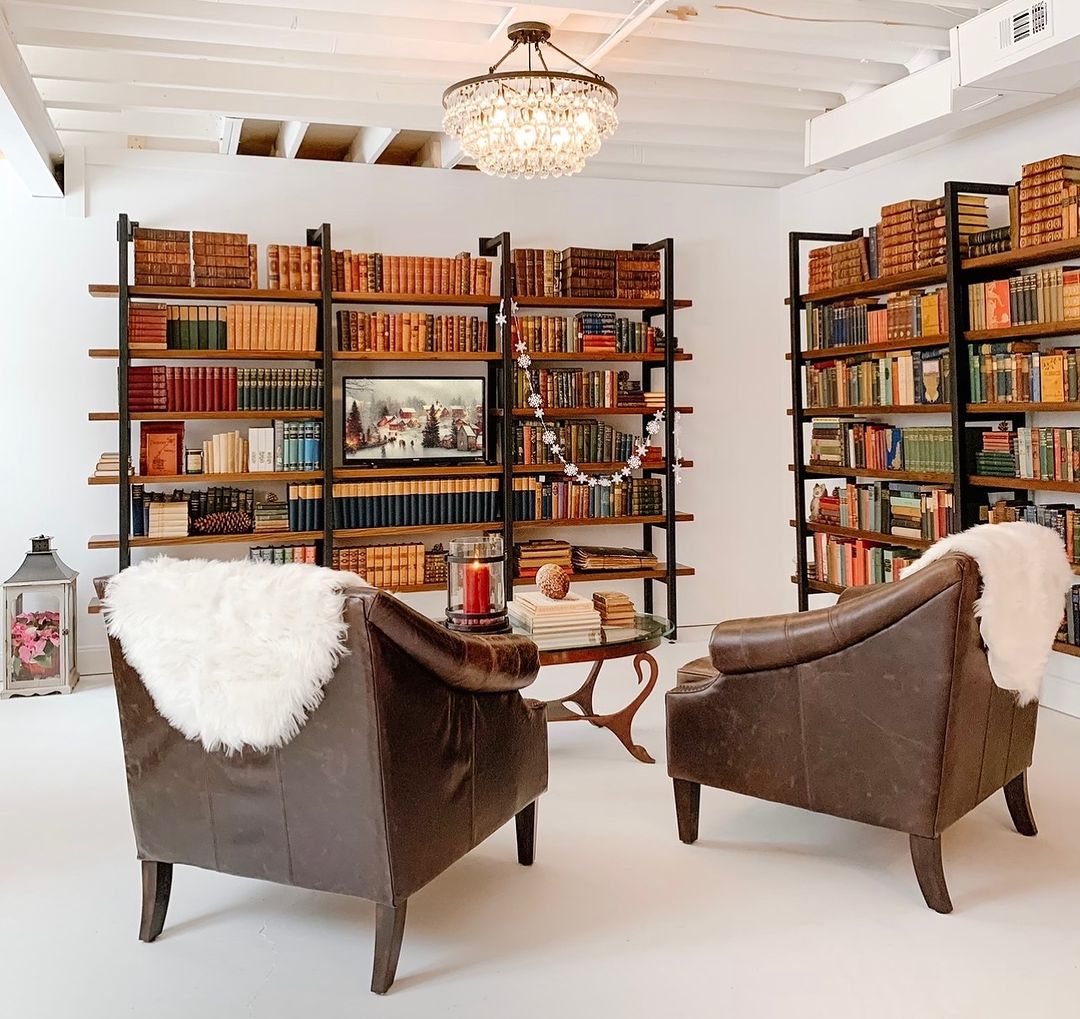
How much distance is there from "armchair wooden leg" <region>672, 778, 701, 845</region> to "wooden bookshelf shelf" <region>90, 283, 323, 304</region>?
345cm

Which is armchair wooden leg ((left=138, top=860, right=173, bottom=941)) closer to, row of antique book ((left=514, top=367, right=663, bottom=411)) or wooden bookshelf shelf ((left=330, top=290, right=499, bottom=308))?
wooden bookshelf shelf ((left=330, top=290, right=499, bottom=308))

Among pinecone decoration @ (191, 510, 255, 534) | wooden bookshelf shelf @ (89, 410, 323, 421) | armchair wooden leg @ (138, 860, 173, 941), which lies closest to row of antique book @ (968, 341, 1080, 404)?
wooden bookshelf shelf @ (89, 410, 323, 421)

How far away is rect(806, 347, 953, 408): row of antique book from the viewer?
16.7ft

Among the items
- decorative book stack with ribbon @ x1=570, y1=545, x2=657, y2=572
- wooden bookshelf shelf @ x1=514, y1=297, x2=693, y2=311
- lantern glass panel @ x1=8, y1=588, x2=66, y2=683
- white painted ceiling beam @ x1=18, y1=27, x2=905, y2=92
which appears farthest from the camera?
decorative book stack with ribbon @ x1=570, y1=545, x2=657, y2=572

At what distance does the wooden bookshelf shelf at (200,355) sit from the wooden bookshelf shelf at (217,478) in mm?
591

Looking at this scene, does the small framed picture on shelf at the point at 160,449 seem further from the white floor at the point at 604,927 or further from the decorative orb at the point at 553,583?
the decorative orb at the point at 553,583

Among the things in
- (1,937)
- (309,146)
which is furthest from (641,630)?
(309,146)

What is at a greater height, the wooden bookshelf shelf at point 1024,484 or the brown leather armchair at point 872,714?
the wooden bookshelf shelf at point 1024,484

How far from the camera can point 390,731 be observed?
7.80ft

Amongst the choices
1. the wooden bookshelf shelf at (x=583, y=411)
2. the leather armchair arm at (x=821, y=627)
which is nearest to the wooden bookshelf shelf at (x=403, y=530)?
the wooden bookshelf shelf at (x=583, y=411)

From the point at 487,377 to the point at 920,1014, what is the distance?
4456mm

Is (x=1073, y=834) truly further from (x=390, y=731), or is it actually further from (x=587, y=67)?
(x=587, y=67)

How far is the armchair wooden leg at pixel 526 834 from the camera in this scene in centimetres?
311

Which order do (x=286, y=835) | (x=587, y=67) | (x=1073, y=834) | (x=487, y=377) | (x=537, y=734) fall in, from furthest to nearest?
(x=487, y=377), (x=587, y=67), (x=1073, y=834), (x=537, y=734), (x=286, y=835)
